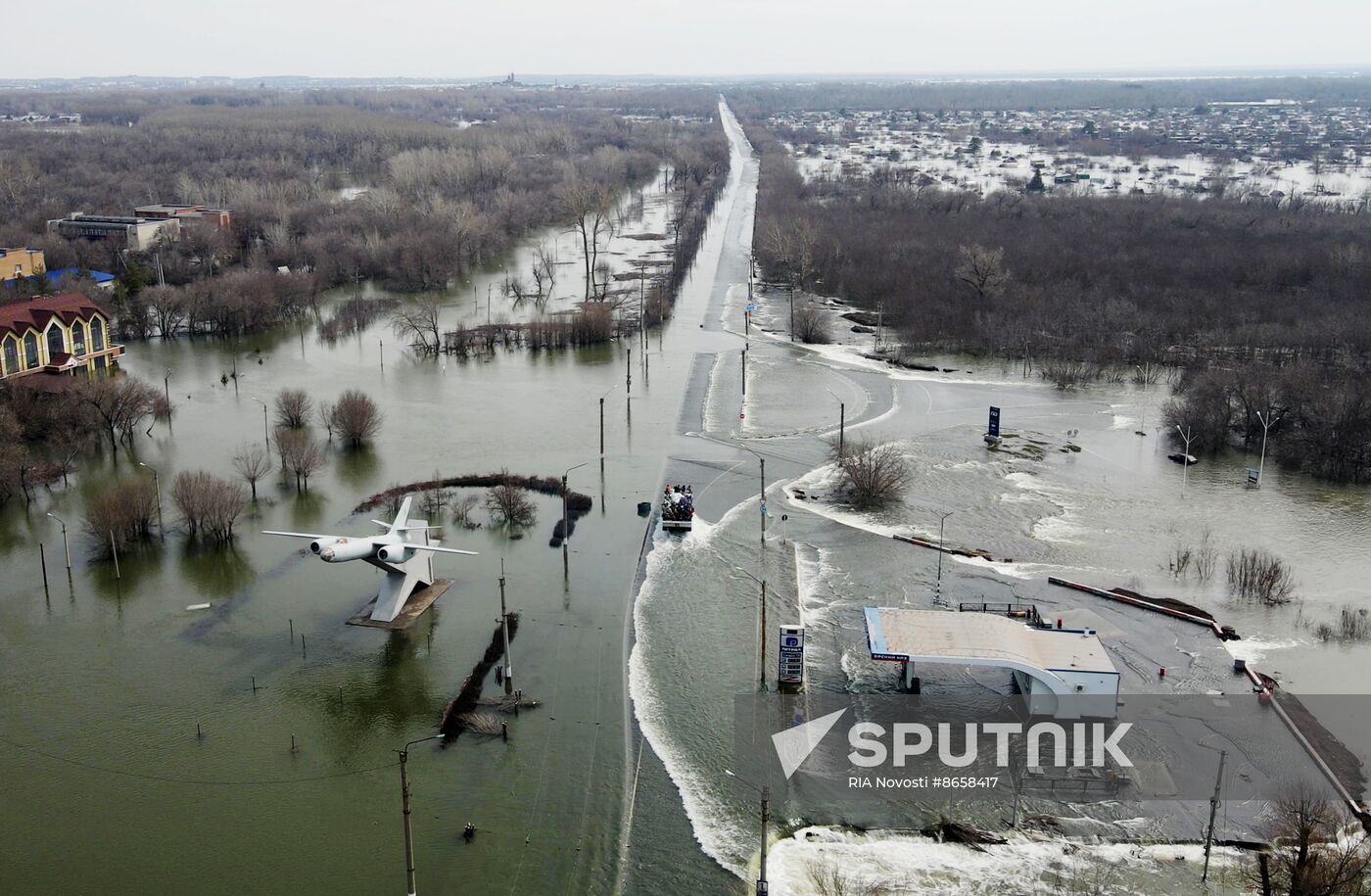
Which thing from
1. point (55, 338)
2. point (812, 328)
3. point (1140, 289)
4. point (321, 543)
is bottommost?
point (812, 328)

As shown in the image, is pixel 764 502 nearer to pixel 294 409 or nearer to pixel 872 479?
pixel 872 479

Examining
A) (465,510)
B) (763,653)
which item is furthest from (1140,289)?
(763,653)

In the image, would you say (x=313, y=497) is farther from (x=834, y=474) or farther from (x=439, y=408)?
(x=834, y=474)

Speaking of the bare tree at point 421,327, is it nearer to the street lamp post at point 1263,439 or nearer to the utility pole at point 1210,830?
the street lamp post at point 1263,439

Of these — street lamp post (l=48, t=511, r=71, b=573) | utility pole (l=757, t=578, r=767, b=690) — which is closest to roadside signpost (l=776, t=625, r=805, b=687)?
utility pole (l=757, t=578, r=767, b=690)

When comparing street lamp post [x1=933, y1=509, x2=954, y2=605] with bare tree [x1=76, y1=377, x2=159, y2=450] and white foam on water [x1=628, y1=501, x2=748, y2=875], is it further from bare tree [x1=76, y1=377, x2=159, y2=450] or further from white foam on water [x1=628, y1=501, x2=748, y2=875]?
bare tree [x1=76, y1=377, x2=159, y2=450]
